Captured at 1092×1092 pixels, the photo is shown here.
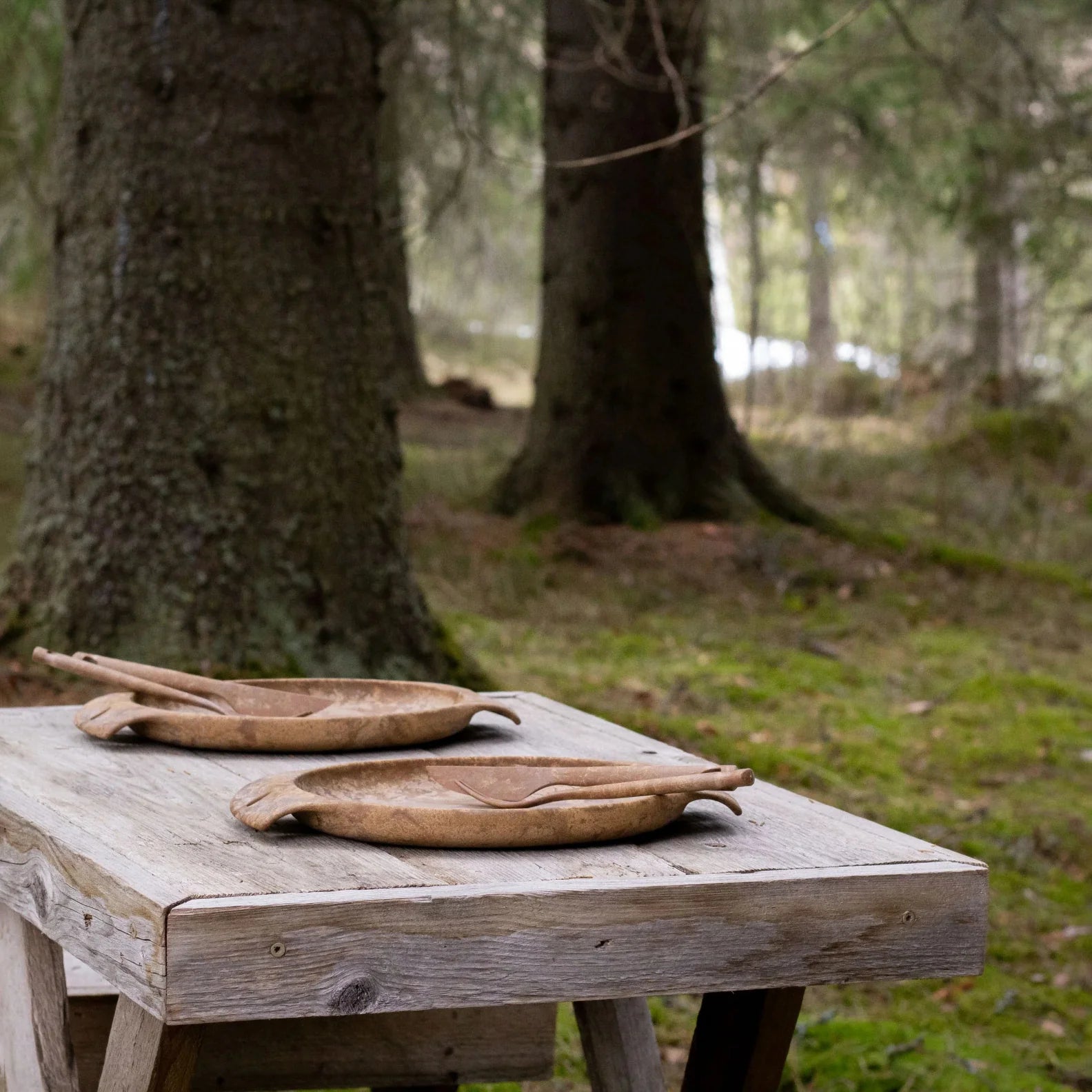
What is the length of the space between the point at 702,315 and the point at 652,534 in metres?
1.43

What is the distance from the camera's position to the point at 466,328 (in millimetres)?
24859

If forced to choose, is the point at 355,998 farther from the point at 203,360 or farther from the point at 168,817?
the point at 203,360

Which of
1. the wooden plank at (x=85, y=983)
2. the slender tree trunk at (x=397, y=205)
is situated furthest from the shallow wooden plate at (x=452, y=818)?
the slender tree trunk at (x=397, y=205)

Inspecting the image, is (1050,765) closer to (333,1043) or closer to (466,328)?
(333,1043)

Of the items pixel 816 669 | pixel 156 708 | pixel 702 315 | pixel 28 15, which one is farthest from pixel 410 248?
pixel 156 708

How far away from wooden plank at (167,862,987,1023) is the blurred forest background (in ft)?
5.36

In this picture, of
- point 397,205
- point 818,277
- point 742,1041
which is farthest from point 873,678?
point 818,277

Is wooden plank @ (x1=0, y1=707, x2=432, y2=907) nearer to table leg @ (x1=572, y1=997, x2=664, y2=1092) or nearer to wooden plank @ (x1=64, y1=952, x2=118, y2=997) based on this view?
wooden plank @ (x1=64, y1=952, x2=118, y2=997)

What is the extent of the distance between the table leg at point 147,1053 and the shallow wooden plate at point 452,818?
0.83 ft

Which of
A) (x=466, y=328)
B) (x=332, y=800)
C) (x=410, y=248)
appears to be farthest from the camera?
(x=466, y=328)

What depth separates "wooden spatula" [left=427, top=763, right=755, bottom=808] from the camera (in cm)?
188

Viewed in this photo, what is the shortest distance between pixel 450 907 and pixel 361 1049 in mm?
1149

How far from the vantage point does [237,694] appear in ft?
8.29

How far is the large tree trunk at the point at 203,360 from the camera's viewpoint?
4.60 metres
